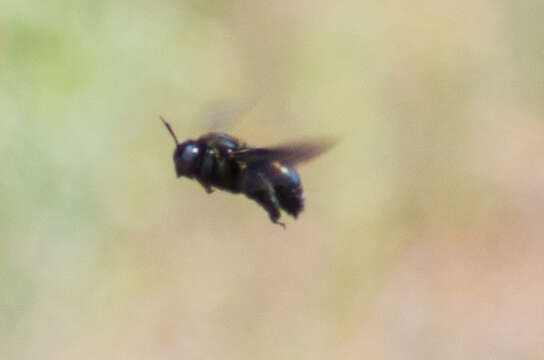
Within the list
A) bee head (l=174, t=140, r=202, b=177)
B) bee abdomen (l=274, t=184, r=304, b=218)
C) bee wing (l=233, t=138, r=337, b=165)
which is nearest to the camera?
bee wing (l=233, t=138, r=337, b=165)

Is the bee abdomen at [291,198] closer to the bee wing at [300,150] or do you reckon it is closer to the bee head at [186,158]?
the bee head at [186,158]

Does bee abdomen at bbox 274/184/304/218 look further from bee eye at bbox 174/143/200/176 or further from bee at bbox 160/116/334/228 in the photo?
bee eye at bbox 174/143/200/176

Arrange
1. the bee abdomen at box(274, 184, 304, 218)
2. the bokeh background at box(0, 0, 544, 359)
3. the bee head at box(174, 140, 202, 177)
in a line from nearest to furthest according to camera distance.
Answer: the bee head at box(174, 140, 202, 177) < the bee abdomen at box(274, 184, 304, 218) < the bokeh background at box(0, 0, 544, 359)

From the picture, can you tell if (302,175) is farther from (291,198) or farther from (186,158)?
(186,158)

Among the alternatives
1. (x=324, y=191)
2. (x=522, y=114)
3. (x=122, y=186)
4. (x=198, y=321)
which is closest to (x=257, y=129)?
(x=324, y=191)

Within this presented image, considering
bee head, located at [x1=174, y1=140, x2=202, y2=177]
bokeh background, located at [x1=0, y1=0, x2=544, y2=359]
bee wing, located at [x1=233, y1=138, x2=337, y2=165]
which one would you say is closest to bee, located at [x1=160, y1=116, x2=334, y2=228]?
bee head, located at [x1=174, y1=140, x2=202, y2=177]

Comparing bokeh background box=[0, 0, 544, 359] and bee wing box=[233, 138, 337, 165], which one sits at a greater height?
bokeh background box=[0, 0, 544, 359]
